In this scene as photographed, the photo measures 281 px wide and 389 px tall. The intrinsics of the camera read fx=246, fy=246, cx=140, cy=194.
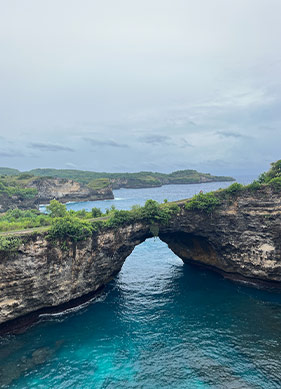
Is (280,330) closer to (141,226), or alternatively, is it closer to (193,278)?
(193,278)

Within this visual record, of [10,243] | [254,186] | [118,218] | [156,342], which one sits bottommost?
[156,342]

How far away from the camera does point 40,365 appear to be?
80.6 feet

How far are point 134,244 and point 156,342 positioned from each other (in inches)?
625

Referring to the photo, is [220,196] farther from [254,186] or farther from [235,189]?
[254,186]

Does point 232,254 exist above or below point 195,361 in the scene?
above

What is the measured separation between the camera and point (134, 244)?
40.6 metres

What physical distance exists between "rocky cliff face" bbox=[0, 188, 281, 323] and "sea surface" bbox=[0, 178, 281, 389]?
287cm

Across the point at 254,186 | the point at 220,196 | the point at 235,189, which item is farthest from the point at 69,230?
the point at 254,186

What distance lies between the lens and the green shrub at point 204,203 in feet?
133

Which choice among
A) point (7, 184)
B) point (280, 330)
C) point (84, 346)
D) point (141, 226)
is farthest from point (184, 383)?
point (7, 184)

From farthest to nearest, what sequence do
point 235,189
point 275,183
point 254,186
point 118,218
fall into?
point 235,189
point 254,186
point 275,183
point 118,218

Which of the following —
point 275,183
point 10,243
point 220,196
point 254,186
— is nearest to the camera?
point 10,243

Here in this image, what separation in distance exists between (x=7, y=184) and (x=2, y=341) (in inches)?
4534

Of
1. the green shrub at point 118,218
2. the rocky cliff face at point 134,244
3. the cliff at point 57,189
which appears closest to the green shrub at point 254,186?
the rocky cliff face at point 134,244
